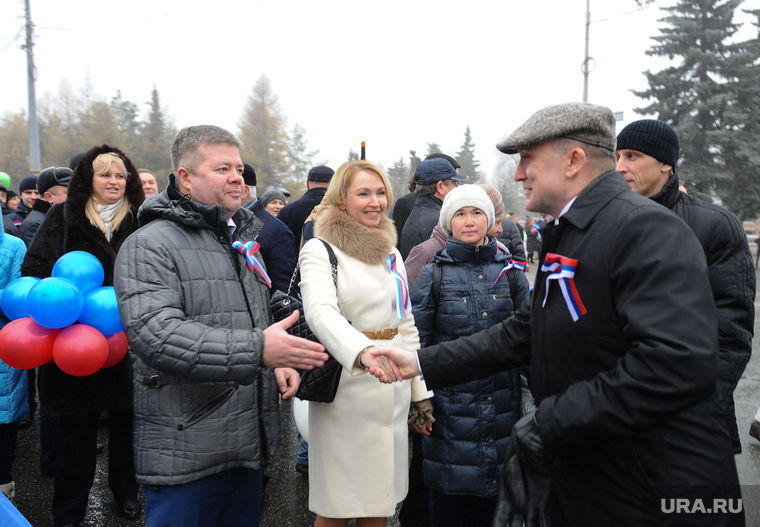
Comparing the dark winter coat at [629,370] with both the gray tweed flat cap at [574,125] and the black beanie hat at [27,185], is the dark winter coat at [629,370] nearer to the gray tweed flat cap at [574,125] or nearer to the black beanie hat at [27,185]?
the gray tweed flat cap at [574,125]

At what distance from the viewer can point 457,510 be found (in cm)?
320

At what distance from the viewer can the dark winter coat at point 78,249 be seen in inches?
134

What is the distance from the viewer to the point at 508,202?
65875 millimetres

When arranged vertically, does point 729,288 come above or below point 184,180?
below

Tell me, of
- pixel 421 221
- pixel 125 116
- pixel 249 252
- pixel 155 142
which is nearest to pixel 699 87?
pixel 421 221

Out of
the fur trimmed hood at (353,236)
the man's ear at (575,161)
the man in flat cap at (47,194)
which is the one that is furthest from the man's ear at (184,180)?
the man in flat cap at (47,194)

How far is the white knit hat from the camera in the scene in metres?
3.43

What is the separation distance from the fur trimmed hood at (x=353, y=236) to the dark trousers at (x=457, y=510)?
142 centimetres

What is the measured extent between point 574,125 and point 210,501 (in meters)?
2.02

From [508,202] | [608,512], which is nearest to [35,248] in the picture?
[608,512]

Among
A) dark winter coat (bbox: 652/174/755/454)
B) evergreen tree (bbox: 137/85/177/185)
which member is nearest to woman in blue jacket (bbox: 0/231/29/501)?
dark winter coat (bbox: 652/174/755/454)

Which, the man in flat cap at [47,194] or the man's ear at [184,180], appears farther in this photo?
the man in flat cap at [47,194]

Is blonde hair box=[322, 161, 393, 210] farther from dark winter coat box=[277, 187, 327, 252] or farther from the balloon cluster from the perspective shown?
A: dark winter coat box=[277, 187, 327, 252]

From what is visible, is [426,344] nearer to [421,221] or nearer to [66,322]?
[421,221]
